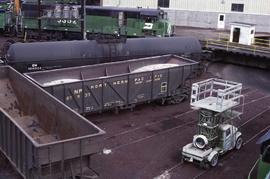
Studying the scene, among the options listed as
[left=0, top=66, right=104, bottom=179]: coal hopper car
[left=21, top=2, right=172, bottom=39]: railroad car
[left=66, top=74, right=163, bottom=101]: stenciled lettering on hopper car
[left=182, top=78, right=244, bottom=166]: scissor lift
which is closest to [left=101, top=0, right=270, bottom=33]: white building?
[left=21, top=2, right=172, bottom=39]: railroad car

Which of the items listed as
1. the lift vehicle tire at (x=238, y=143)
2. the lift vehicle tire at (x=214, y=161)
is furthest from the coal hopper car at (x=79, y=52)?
the lift vehicle tire at (x=214, y=161)

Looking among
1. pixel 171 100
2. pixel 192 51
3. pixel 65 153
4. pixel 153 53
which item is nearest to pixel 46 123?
pixel 65 153

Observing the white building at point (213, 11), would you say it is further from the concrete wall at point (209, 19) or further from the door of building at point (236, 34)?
the door of building at point (236, 34)

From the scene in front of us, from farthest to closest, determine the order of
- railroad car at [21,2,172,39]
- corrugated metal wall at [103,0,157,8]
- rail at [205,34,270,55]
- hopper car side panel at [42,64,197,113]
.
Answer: corrugated metal wall at [103,0,157,8]
railroad car at [21,2,172,39]
rail at [205,34,270,55]
hopper car side panel at [42,64,197,113]

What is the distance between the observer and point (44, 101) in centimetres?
1323

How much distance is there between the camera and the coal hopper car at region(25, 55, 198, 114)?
16.9 meters

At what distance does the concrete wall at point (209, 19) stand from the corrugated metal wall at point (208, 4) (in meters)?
0.47

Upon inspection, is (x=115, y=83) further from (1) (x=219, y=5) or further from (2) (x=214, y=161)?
(1) (x=219, y=5)

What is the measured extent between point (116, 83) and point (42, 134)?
18.3 ft

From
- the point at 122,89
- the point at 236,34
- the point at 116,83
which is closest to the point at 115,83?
the point at 116,83

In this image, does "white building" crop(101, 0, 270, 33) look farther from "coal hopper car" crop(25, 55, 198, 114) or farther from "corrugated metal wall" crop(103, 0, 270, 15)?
"coal hopper car" crop(25, 55, 198, 114)

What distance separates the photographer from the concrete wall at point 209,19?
41719 millimetres

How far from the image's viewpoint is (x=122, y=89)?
60.3ft

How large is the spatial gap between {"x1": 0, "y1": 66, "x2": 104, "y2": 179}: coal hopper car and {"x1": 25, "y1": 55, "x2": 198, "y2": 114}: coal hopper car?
1.27m
